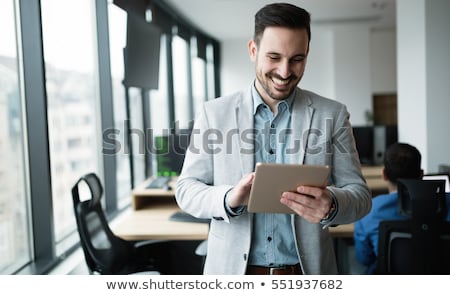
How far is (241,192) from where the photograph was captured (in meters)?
0.97

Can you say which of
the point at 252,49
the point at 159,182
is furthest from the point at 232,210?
the point at 159,182

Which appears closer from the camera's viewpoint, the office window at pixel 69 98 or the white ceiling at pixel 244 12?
the white ceiling at pixel 244 12

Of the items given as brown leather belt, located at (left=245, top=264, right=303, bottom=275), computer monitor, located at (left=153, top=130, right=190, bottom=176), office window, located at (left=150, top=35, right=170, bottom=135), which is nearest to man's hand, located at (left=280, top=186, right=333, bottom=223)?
brown leather belt, located at (left=245, top=264, right=303, bottom=275)

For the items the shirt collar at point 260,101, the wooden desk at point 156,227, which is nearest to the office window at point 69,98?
the wooden desk at point 156,227

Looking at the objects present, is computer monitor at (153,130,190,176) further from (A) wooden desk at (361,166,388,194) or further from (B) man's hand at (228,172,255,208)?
(A) wooden desk at (361,166,388,194)

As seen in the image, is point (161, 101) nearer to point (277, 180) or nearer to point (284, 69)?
point (284, 69)

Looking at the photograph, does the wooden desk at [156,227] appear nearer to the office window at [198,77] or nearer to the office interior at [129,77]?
the office interior at [129,77]

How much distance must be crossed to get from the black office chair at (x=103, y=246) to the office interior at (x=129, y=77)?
8 cm

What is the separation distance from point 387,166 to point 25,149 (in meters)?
1.20

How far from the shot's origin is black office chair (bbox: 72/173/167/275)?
1.66 meters

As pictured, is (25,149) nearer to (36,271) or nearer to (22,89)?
(22,89)

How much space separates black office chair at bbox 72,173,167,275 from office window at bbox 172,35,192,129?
1.65 ft

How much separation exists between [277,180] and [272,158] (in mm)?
228

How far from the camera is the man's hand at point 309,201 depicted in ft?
2.98
